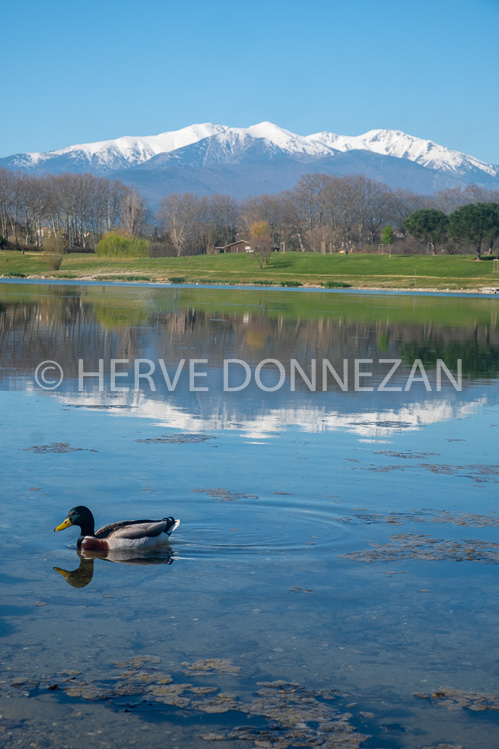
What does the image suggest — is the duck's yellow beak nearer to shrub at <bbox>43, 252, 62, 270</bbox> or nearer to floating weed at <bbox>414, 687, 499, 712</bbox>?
floating weed at <bbox>414, 687, 499, 712</bbox>

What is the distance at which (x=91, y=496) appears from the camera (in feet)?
35.4

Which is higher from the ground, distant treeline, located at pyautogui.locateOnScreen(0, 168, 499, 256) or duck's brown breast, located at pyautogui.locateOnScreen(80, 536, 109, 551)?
distant treeline, located at pyautogui.locateOnScreen(0, 168, 499, 256)

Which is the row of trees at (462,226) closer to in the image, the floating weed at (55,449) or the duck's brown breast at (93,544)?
the floating weed at (55,449)

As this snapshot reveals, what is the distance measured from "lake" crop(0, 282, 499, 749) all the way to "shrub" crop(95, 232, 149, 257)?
111m

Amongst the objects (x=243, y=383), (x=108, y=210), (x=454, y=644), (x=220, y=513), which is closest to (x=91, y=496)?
(x=220, y=513)

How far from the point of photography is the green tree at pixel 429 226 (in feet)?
437

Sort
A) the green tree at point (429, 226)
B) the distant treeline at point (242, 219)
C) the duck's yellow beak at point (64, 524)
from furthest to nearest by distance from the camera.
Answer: the distant treeline at point (242, 219) → the green tree at point (429, 226) → the duck's yellow beak at point (64, 524)

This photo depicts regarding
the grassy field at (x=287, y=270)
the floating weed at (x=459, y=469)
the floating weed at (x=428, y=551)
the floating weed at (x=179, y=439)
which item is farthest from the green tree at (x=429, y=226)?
the floating weed at (x=428, y=551)

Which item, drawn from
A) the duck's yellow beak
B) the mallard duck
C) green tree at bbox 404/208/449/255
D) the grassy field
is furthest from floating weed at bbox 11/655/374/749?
green tree at bbox 404/208/449/255

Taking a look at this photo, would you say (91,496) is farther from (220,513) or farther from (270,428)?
(270,428)

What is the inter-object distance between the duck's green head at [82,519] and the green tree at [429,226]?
129m

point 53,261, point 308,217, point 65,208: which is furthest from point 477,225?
point 65,208

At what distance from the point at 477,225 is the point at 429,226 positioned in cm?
1209

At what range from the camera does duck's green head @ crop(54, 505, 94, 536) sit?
8883mm
